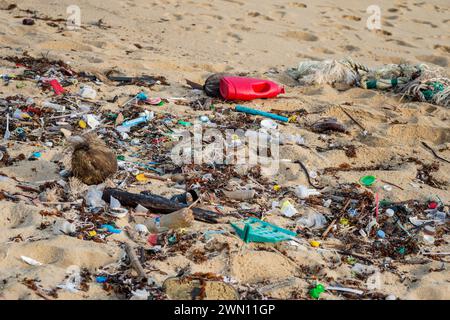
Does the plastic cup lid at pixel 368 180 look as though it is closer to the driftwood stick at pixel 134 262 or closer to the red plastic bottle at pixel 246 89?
the red plastic bottle at pixel 246 89

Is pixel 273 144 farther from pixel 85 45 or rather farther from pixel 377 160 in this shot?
pixel 85 45

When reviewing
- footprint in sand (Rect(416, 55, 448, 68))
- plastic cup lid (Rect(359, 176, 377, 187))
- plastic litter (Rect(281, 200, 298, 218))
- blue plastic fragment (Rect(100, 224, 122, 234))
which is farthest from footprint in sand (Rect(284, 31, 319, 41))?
blue plastic fragment (Rect(100, 224, 122, 234))

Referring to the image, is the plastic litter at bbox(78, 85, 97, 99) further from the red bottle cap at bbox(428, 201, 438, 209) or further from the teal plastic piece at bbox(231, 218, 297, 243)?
the red bottle cap at bbox(428, 201, 438, 209)

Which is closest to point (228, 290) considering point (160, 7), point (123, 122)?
point (123, 122)

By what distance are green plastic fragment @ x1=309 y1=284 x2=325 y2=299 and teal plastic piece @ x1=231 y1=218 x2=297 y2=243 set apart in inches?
15.6

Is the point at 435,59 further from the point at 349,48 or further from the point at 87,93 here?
the point at 87,93

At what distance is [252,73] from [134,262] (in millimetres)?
3476

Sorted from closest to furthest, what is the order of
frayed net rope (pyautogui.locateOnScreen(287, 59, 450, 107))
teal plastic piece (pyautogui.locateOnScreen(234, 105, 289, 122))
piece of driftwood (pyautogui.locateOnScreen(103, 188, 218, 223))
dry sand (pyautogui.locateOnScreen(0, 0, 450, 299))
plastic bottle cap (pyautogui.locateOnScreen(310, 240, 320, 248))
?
1. dry sand (pyautogui.locateOnScreen(0, 0, 450, 299))
2. plastic bottle cap (pyautogui.locateOnScreen(310, 240, 320, 248))
3. piece of driftwood (pyautogui.locateOnScreen(103, 188, 218, 223))
4. teal plastic piece (pyautogui.locateOnScreen(234, 105, 289, 122))
5. frayed net rope (pyautogui.locateOnScreen(287, 59, 450, 107))

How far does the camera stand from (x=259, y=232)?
3.24 m

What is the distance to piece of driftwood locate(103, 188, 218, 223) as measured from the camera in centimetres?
344

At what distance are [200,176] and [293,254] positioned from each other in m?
1.01

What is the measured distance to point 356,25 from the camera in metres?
8.23

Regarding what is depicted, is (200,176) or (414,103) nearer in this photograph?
(200,176)

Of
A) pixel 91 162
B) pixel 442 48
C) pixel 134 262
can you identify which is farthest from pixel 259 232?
pixel 442 48
